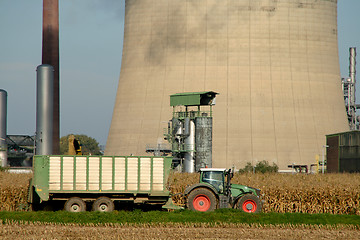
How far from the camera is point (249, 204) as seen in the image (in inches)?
790

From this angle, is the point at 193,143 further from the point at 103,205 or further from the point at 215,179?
the point at 103,205

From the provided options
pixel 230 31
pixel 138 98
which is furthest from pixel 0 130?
pixel 230 31

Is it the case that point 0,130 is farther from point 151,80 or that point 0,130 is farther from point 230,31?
point 230,31

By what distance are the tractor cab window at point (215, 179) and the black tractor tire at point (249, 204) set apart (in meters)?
0.74

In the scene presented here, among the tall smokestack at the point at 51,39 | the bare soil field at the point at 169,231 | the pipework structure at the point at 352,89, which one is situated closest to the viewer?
the bare soil field at the point at 169,231

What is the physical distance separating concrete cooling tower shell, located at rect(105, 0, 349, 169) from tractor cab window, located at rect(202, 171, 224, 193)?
2837 centimetres

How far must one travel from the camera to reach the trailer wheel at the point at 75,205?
19.6m

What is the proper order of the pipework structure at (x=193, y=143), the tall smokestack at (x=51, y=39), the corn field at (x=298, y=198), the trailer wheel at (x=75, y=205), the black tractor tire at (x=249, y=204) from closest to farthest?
the trailer wheel at (x=75, y=205)
the black tractor tire at (x=249, y=204)
the corn field at (x=298, y=198)
the pipework structure at (x=193, y=143)
the tall smokestack at (x=51, y=39)

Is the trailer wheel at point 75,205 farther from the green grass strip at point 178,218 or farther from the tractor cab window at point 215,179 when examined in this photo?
A: the tractor cab window at point 215,179

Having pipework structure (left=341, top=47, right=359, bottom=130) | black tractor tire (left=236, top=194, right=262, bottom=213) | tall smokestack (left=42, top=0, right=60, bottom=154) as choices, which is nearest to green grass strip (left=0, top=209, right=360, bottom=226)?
black tractor tire (left=236, top=194, right=262, bottom=213)

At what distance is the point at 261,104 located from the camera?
4900cm

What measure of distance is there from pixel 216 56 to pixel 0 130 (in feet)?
73.2

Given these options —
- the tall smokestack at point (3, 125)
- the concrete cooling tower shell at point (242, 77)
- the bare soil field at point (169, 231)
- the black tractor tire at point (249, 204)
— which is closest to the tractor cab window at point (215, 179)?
the black tractor tire at point (249, 204)

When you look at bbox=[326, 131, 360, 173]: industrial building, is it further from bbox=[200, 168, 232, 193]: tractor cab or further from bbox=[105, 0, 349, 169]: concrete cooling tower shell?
bbox=[200, 168, 232, 193]: tractor cab
